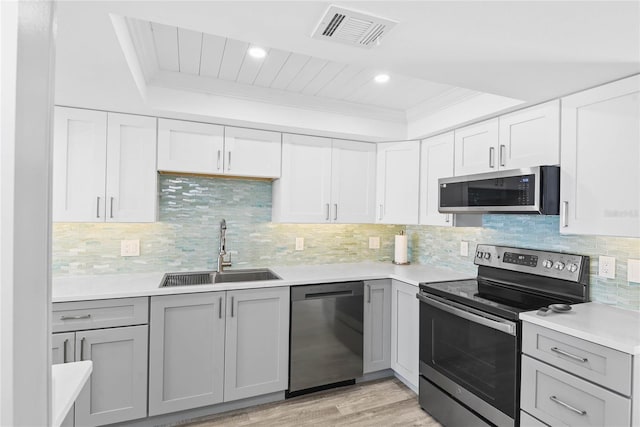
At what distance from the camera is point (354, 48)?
1509 millimetres

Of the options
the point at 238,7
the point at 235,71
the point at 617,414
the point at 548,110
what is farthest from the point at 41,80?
the point at 548,110

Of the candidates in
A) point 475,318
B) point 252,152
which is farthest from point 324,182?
point 475,318

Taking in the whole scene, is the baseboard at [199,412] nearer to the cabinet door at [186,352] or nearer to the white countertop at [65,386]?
the cabinet door at [186,352]

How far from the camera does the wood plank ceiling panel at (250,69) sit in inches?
83.7

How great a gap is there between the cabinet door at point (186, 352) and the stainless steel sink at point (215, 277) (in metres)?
0.37

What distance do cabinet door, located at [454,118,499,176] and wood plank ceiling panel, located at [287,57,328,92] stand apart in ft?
3.87

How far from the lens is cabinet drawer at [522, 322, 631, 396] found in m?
1.43

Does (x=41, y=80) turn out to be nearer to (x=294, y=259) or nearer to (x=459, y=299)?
(x=459, y=299)

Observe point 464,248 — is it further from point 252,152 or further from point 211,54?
point 211,54

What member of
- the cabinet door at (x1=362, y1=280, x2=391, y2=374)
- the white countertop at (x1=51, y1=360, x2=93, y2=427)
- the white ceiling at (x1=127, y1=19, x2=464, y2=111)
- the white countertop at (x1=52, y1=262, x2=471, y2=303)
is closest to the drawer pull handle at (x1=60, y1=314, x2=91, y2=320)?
the white countertop at (x1=52, y1=262, x2=471, y2=303)

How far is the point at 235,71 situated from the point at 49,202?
194 centimetres

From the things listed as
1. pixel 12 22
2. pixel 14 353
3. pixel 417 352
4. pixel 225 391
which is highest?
pixel 12 22

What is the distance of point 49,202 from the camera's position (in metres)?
0.59

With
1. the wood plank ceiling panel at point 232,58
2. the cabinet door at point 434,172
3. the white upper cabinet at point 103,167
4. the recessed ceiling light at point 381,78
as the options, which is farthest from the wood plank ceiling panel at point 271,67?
the cabinet door at point 434,172
